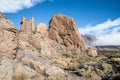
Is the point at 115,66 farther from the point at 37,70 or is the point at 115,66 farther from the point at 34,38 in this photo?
the point at 34,38

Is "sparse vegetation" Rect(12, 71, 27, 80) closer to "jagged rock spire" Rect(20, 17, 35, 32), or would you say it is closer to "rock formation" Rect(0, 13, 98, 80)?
"rock formation" Rect(0, 13, 98, 80)

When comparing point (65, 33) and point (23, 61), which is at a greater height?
point (65, 33)

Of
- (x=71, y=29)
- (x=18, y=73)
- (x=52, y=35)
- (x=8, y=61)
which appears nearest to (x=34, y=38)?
(x=8, y=61)

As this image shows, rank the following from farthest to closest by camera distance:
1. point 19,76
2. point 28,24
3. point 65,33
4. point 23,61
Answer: point 65,33, point 28,24, point 23,61, point 19,76

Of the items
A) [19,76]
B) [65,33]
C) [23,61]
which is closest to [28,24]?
[65,33]

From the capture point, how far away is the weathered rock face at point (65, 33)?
58.1 metres

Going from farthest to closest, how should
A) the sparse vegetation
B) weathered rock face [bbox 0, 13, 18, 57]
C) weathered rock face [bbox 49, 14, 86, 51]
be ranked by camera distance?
1. weathered rock face [bbox 49, 14, 86, 51]
2. weathered rock face [bbox 0, 13, 18, 57]
3. the sparse vegetation

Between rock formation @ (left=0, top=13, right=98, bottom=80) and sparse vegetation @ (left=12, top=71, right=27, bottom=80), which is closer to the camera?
sparse vegetation @ (left=12, top=71, right=27, bottom=80)

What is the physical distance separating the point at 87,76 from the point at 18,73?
5.16 m

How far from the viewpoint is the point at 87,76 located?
17406 mm

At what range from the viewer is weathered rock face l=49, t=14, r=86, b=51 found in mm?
58094

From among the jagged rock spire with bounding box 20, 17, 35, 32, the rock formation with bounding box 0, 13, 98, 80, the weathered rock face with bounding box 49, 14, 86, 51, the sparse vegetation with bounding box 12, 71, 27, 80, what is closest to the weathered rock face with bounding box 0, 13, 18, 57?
the rock formation with bounding box 0, 13, 98, 80

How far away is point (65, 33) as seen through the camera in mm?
59875

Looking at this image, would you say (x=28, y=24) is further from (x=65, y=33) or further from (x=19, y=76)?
(x=19, y=76)
